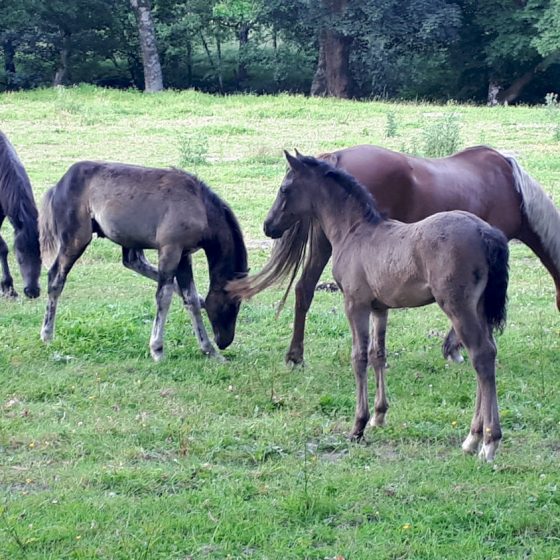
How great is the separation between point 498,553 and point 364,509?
2.31ft

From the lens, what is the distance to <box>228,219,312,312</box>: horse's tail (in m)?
7.12

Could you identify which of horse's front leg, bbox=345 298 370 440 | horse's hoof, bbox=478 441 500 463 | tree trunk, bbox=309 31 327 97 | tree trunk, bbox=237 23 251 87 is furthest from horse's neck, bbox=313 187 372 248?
tree trunk, bbox=237 23 251 87

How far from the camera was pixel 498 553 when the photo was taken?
418cm

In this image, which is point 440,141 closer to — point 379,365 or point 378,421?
point 379,365

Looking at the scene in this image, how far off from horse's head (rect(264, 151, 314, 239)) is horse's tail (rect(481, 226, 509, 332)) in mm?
1557

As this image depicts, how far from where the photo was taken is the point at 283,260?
23.5 feet

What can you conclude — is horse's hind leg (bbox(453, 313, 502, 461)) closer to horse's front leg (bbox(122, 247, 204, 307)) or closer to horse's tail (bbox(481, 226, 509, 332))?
horse's tail (bbox(481, 226, 509, 332))

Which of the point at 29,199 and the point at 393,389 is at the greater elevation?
the point at 29,199

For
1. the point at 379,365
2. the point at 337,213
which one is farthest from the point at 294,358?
the point at 337,213

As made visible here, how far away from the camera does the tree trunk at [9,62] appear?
36.4 meters

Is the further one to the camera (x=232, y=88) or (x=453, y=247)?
(x=232, y=88)

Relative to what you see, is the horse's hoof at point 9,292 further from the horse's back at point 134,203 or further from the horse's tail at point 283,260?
the horse's tail at point 283,260

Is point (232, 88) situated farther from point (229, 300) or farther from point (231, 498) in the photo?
point (231, 498)

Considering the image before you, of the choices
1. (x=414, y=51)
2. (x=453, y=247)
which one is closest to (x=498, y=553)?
(x=453, y=247)
